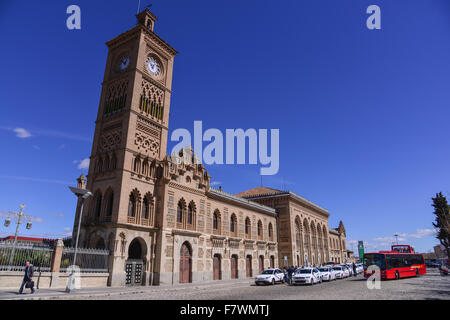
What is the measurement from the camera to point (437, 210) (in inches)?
1911

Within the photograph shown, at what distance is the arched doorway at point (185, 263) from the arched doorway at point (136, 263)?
4.15 meters

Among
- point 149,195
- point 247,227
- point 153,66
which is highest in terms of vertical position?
point 153,66

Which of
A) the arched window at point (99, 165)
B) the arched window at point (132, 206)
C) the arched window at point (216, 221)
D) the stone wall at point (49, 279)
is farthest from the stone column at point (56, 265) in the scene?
the arched window at point (216, 221)

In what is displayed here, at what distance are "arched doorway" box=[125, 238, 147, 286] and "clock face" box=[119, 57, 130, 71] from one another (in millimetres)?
17103

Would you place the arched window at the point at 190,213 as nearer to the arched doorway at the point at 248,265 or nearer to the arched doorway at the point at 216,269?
the arched doorway at the point at 216,269

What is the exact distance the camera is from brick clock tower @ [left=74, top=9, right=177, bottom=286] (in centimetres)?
2322

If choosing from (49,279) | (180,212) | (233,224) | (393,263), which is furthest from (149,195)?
(393,263)

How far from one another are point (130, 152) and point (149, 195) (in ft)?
13.8

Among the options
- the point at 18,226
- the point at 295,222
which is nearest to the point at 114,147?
the point at 18,226

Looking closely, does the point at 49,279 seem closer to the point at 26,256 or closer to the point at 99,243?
the point at 26,256

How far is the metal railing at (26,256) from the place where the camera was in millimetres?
17078

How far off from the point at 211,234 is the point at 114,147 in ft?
A: 45.0

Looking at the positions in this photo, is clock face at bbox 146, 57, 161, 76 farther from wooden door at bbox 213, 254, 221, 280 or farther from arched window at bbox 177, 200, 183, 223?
wooden door at bbox 213, 254, 221, 280

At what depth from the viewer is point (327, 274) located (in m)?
30.0
